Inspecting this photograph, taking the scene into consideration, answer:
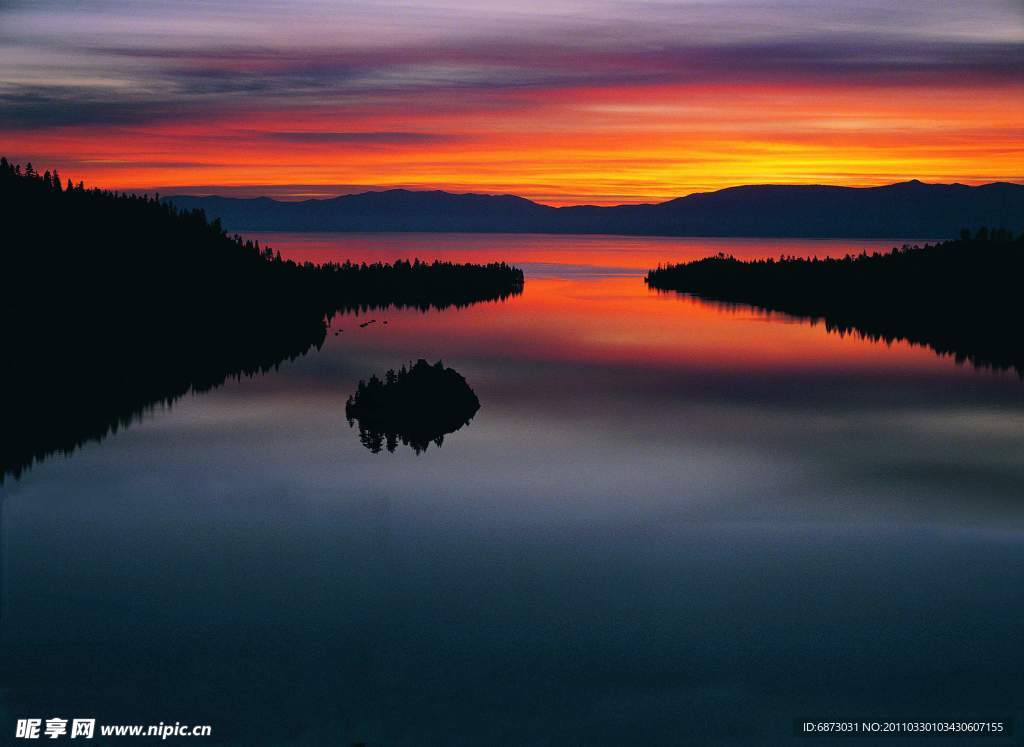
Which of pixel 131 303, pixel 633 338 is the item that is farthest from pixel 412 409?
pixel 131 303

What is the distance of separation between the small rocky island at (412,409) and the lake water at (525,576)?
0.96m

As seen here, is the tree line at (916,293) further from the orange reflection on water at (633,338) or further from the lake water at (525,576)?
the lake water at (525,576)

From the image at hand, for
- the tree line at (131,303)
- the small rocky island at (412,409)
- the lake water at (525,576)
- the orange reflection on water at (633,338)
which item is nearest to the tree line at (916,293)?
the orange reflection on water at (633,338)

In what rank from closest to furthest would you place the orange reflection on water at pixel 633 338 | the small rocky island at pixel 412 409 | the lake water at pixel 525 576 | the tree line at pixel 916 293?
the lake water at pixel 525 576 < the small rocky island at pixel 412 409 < the orange reflection on water at pixel 633 338 < the tree line at pixel 916 293

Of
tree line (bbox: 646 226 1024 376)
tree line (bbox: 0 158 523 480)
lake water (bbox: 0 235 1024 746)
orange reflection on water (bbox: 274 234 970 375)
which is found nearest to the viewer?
lake water (bbox: 0 235 1024 746)

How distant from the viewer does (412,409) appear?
36625 millimetres

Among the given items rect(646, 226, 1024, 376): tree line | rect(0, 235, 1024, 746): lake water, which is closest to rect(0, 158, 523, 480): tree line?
rect(0, 235, 1024, 746): lake water

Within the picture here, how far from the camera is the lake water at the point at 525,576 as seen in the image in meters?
14.8

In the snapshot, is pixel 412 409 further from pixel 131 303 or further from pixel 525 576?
pixel 131 303

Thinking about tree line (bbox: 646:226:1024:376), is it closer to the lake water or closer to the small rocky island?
the lake water

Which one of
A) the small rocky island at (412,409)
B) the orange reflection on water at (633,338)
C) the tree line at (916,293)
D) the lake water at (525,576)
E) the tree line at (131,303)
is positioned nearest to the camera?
the lake water at (525,576)

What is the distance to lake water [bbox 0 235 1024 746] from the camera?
14789 mm

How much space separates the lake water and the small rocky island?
96 cm

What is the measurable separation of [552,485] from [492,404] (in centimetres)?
1411
